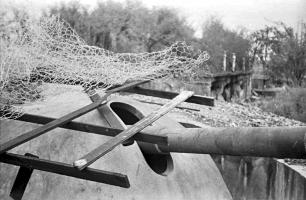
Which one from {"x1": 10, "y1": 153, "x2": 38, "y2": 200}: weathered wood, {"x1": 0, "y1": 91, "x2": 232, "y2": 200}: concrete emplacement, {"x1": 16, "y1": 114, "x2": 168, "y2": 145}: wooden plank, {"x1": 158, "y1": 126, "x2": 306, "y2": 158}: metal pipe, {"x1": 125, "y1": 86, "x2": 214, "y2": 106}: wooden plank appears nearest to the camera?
{"x1": 158, "y1": 126, "x2": 306, "y2": 158}: metal pipe

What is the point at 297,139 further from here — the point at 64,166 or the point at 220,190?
the point at 220,190

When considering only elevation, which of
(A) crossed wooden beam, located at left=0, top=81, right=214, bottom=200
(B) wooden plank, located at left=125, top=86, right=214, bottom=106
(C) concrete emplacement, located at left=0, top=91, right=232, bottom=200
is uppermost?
(B) wooden plank, located at left=125, top=86, right=214, bottom=106

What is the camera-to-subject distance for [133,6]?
141ft

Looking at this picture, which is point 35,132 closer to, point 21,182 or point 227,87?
point 21,182

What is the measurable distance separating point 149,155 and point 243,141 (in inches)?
69.2

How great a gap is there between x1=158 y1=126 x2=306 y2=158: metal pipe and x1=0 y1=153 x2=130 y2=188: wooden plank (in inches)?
27.7

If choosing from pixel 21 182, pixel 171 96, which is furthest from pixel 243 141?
pixel 171 96

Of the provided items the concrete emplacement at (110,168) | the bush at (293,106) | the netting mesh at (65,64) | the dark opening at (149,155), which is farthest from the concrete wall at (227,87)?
the netting mesh at (65,64)

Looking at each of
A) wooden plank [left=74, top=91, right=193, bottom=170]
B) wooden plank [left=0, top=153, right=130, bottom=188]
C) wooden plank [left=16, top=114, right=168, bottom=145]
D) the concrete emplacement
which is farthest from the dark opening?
wooden plank [left=0, top=153, right=130, bottom=188]

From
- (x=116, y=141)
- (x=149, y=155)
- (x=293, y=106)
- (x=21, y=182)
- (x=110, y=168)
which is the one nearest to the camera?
(x=116, y=141)

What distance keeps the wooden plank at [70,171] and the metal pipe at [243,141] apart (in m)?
0.70

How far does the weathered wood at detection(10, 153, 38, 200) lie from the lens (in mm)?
3443

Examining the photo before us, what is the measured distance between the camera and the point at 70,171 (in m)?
2.99

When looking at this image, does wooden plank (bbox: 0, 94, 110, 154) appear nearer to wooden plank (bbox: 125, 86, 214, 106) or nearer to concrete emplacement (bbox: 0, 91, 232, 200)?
concrete emplacement (bbox: 0, 91, 232, 200)
